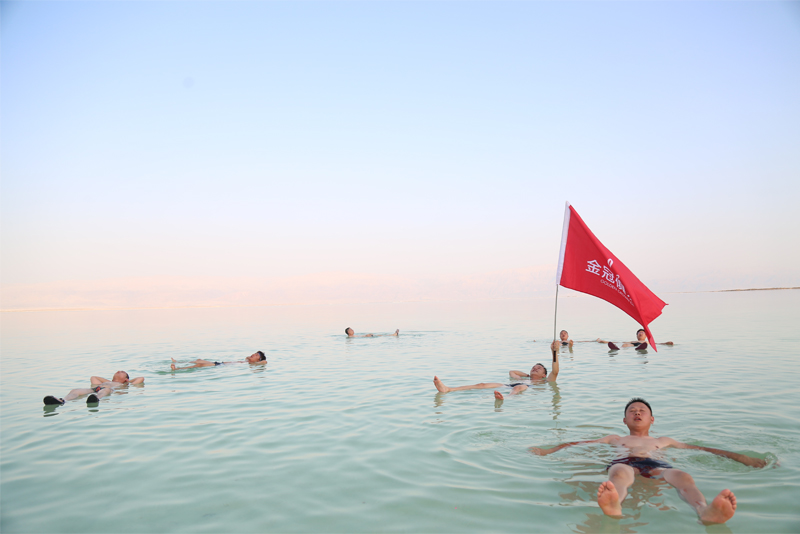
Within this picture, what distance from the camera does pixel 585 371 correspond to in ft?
49.0

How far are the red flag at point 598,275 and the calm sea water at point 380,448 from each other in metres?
2.17

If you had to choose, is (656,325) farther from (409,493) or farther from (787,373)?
(409,493)

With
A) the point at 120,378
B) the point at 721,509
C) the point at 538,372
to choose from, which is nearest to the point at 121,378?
the point at 120,378

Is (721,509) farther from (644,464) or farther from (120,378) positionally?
(120,378)

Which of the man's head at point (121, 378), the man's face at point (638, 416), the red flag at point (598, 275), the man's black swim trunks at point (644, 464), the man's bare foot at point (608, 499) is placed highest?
the red flag at point (598, 275)

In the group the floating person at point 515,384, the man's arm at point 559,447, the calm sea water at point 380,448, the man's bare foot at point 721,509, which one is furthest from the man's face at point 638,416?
the floating person at point 515,384

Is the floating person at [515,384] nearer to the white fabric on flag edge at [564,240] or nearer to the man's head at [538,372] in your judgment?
the man's head at [538,372]

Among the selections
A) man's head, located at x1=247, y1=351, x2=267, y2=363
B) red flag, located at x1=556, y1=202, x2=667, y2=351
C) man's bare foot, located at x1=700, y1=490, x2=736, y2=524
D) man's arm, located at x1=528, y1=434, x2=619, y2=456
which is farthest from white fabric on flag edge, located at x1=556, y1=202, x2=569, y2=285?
man's head, located at x1=247, y1=351, x2=267, y2=363

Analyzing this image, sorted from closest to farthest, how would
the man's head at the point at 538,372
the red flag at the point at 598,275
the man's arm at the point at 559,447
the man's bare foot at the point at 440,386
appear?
the man's arm at the point at 559,447
the red flag at the point at 598,275
the man's bare foot at the point at 440,386
the man's head at the point at 538,372

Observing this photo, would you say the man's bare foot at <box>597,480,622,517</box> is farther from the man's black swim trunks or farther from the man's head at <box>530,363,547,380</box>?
the man's head at <box>530,363,547,380</box>

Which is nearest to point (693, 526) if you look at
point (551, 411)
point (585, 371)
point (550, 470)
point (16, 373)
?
point (550, 470)

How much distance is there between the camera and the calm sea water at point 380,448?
17.4 feet

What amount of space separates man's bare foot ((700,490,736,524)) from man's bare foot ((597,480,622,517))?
834 millimetres

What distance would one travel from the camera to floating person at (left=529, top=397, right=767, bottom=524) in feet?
15.6
